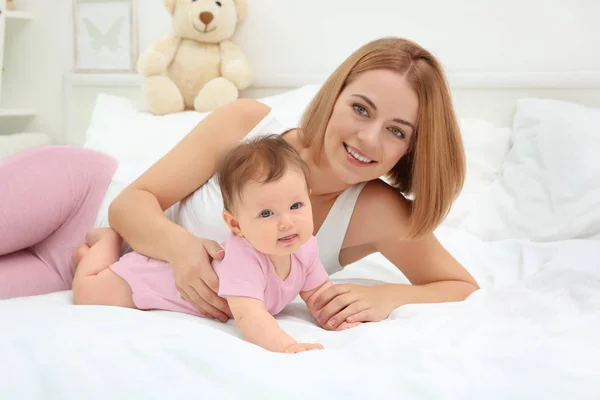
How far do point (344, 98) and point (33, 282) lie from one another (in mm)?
734

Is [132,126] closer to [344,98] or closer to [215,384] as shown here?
[344,98]

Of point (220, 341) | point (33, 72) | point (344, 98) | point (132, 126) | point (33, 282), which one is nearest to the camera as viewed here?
point (220, 341)

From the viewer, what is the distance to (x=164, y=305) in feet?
3.75

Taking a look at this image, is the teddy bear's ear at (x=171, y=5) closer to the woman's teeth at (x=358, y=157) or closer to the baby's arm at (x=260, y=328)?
the woman's teeth at (x=358, y=157)

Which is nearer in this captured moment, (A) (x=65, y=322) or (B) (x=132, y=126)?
(A) (x=65, y=322)

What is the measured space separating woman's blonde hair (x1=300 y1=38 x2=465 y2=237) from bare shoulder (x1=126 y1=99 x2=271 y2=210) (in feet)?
0.53

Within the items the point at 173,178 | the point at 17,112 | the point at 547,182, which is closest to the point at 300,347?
the point at 173,178

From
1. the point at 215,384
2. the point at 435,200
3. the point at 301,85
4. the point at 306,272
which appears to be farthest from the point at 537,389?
the point at 301,85

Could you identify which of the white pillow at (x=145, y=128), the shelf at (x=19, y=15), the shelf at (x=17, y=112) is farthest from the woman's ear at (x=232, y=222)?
the shelf at (x=19, y=15)

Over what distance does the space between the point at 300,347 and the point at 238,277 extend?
0.17 meters

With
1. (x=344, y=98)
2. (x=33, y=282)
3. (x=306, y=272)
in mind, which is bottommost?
(x=33, y=282)

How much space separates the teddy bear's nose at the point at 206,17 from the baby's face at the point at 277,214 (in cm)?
139

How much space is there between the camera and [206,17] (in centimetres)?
222

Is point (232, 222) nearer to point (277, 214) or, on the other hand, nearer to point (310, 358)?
point (277, 214)
